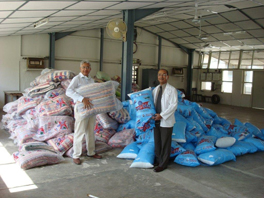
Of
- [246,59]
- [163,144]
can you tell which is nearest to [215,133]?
[163,144]

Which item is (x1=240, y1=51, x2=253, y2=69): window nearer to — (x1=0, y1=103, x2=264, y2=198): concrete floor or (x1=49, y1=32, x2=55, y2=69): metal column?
(x1=49, y1=32, x2=55, y2=69): metal column

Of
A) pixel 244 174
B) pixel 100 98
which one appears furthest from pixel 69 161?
pixel 244 174

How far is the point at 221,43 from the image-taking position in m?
12.2

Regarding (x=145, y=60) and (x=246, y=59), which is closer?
(x=246, y=59)

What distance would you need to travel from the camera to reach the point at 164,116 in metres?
3.34

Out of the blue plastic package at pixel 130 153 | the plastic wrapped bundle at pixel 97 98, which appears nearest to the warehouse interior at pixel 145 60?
the blue plastic package at pixel 130 153

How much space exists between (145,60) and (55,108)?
904cm

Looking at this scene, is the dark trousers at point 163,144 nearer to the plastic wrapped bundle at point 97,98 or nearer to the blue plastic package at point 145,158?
the blue plastic package at point 145,158

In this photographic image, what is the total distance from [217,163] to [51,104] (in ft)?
9.79

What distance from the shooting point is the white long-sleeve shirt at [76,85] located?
3584 mm

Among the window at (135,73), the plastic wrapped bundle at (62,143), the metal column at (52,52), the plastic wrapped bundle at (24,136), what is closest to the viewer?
the plastic wrapped bundle at (62,143)

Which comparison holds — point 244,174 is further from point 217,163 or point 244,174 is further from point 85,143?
point 85,143

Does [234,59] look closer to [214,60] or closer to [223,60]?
[223,60]

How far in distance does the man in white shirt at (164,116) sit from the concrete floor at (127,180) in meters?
0.22
